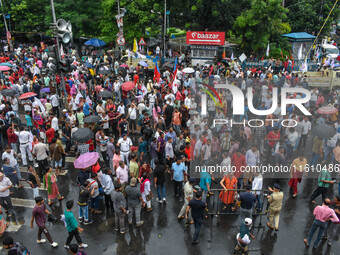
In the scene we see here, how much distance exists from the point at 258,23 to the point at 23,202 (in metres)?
23.2

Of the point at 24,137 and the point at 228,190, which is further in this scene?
the point at 24,137

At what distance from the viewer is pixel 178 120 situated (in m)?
13.1

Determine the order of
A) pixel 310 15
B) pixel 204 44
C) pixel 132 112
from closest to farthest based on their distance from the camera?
pixel 132 112, pixel 204 44, pixel 310 15

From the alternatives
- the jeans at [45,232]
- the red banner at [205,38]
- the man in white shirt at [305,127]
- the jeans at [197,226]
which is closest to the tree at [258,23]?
the red banner at [205,38]

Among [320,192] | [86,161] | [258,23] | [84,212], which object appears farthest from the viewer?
[258,23]

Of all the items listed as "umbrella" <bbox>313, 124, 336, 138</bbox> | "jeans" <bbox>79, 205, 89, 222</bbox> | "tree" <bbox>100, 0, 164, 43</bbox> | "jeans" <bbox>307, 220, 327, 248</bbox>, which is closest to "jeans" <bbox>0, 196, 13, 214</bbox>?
"jeans" <bbox>79, 205, 89, 222</bbox>

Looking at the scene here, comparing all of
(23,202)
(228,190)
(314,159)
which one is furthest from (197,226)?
(314,159)

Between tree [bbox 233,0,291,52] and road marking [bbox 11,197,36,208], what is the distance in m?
22.5

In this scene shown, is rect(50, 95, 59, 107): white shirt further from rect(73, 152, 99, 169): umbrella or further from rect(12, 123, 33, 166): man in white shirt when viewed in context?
rect(73, 152, 99, 169): umbrella

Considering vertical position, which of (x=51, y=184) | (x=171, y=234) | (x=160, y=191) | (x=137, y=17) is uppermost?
(x=137, y=17)

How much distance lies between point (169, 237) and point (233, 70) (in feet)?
47.6

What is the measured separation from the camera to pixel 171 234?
8.58m

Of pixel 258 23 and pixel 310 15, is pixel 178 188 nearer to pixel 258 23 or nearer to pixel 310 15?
pixel 258 23

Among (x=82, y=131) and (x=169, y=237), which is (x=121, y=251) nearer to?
(x=169, y=237)
